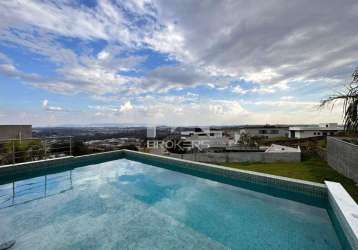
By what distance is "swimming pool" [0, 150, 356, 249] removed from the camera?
7.38ft

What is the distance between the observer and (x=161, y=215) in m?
2.95

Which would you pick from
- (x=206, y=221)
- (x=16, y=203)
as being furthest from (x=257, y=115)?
(x=16, y=203)

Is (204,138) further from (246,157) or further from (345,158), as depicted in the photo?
(345,158)

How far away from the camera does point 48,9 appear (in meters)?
5.21

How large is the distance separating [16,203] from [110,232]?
2373 mm

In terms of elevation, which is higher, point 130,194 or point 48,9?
point 48,9

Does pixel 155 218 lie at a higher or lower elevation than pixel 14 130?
lower

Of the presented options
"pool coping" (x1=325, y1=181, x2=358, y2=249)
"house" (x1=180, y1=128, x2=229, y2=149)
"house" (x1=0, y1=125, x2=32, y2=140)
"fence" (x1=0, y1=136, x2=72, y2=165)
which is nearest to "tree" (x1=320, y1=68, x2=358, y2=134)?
"pool coping" (x1=325, y1=181, x2=358, y2=249)

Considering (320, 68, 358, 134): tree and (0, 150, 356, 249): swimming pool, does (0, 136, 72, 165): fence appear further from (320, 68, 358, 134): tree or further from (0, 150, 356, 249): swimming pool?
(320, 68, 358, 134): tree

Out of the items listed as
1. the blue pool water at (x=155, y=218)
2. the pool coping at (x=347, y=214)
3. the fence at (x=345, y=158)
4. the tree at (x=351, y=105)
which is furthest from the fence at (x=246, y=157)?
the pool coping at (x=347, y=214)

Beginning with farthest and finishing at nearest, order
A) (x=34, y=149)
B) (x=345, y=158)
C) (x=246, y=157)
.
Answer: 1. (x=246, y=157)
2. (x=34, y=149)
3. (x=345, y=158)

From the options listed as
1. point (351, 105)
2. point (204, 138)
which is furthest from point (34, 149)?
point (204, 138)

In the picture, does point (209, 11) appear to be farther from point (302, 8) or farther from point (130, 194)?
point (130, 194)

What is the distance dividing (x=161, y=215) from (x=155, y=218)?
136 mm
